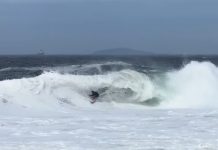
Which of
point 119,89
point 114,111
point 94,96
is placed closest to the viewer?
point 114,111

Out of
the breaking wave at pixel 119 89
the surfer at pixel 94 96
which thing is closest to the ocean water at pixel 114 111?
the breaking wave at pixel 119 89

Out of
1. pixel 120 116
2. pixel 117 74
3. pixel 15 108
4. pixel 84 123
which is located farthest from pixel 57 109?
pixel 117 74

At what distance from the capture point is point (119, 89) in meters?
27.7

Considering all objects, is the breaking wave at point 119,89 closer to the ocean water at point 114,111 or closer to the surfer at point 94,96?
the ocean water at point 114,111

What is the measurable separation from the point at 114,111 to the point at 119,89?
5.42 m

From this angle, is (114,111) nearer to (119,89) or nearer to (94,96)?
(94,96)

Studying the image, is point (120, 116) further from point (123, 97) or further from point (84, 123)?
point (123, 97)

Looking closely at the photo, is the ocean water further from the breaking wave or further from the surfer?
the surfer

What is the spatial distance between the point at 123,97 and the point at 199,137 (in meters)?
12.1

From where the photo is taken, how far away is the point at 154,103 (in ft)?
88.4

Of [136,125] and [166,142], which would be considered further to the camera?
[136,125]

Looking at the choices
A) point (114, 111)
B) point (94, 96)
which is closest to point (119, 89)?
point (94, 96)

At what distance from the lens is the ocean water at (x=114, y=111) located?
46.9ft

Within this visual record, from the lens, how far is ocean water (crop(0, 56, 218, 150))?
14.3 m
